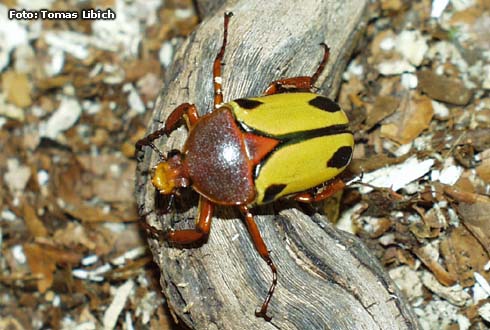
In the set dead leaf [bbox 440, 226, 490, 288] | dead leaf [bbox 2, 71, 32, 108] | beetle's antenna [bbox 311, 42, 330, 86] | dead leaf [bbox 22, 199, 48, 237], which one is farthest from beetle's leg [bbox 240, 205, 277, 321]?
dead leaf [bbox 2, 71, 32, 108]

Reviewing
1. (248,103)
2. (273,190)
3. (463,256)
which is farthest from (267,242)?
(463,256)

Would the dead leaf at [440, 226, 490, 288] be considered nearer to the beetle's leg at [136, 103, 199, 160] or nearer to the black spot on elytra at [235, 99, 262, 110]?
the black spot on elytra at [235, 99, 262, 110]

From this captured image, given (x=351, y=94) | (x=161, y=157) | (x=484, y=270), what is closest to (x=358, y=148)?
(x=351, y=94)

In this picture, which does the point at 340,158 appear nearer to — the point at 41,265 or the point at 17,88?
the point at 41,265

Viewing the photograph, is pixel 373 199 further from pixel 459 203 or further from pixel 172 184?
pixel 172 184

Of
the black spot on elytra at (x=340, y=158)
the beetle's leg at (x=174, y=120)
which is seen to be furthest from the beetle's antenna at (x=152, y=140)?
the black spot on elytra at (x=340, y=158)
